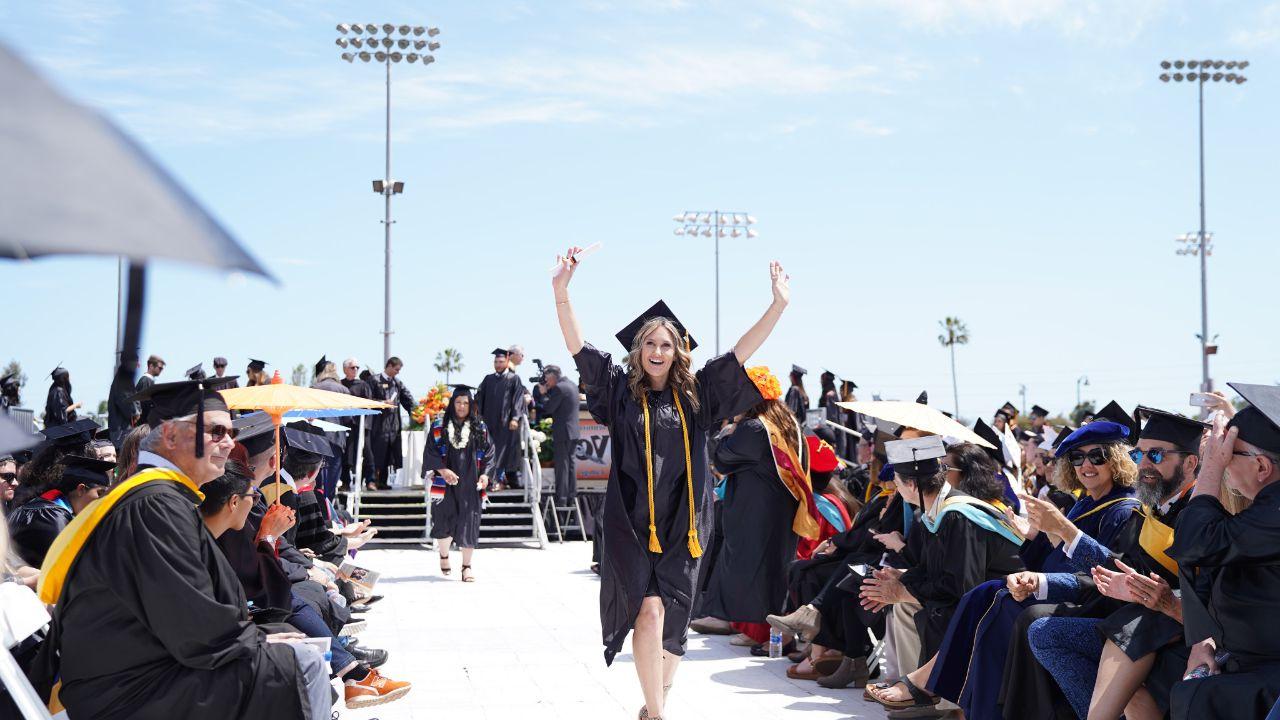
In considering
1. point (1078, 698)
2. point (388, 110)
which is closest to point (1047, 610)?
point (1078, 698)

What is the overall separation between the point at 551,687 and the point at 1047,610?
10.8 ft

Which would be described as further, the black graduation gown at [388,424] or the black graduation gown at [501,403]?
the black graduation gown at [388,424]

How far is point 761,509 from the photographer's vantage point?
8508mm

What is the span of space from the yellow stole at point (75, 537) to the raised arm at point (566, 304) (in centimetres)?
245

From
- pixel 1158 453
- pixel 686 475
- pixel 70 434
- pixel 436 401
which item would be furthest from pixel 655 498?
pixel 436 401

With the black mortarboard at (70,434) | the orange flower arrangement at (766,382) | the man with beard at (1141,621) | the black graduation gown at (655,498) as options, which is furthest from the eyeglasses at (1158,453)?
the black mortarboard at (70,434)

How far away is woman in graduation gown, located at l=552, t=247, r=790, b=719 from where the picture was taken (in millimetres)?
5957

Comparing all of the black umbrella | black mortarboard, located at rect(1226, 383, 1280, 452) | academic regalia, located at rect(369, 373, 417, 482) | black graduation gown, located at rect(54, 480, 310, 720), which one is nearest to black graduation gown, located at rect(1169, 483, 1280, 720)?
black mortarboard, located at rect(1226, 383, 1280, 452)

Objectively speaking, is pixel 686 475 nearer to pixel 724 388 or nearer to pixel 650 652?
pixel 724 388

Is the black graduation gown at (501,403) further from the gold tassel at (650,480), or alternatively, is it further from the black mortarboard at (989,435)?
the gold tassel at (650,480)

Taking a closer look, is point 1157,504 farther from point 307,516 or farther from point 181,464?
point 307,516

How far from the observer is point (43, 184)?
1.50 m

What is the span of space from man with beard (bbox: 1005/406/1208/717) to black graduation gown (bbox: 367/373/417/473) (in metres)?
14.5

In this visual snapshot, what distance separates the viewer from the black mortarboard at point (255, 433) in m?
6.27
